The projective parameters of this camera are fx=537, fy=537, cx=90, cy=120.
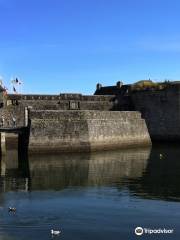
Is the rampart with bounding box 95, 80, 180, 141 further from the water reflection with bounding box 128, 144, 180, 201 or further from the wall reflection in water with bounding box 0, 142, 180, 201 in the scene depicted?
the water reflection with bounding box 128, 144, 180, 201

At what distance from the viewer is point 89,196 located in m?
23.5

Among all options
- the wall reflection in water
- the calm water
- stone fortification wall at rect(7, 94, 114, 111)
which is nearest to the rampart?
stone fortification wall at rect(7, 94, 114, 111)

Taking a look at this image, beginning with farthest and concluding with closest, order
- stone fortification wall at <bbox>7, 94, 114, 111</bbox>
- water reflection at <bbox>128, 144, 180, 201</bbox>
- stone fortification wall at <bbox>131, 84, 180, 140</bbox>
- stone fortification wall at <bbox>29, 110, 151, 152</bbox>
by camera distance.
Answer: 1. stone fortification wall at <bbox>131, 84, 180, 140</bbox>
2. stone fortification wall at <bbox>7, 94, 114, 111</bbox>
3. stone fortification wall at <bbox>29, 110, 151, 152</bbox>
4. water reflection at <bbox>128, 144, 180, 201</bbox>

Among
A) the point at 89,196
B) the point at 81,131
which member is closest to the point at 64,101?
the point at 81,131

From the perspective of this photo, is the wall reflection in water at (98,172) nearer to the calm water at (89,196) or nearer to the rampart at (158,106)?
the calm water at (89,196)

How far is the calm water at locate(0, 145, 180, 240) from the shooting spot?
1766 cm

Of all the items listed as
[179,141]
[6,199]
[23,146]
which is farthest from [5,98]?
[6,199]

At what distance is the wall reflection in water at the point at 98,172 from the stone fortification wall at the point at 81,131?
171 centimetres

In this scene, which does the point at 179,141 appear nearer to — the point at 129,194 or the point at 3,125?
the point at 3,125

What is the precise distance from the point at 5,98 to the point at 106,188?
2367 centimetres

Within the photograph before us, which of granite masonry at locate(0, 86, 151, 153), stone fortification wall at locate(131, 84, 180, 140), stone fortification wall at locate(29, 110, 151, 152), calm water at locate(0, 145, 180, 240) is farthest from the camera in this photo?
stone fortification wall at locate(131, 84, 180, 140)

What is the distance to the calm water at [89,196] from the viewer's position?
1766 centimetres

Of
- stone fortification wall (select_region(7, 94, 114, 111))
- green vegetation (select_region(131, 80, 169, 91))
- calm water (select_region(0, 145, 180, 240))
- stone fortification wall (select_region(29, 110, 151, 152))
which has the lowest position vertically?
calm water (select_region(0, 145, 180, 240))

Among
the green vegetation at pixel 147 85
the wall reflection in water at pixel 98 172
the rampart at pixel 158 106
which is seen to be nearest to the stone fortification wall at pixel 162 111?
the rampart at pixel 158 106
